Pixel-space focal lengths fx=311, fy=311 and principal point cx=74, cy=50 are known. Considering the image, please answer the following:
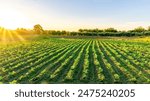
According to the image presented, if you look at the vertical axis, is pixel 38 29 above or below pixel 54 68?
above

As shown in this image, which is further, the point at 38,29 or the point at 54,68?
the point at 54,68

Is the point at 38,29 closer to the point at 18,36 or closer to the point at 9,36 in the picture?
the point at 18,36

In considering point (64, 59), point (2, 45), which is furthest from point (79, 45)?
point (2, 45)

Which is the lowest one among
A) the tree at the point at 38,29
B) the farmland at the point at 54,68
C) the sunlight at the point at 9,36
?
the farmland at the point at 54,68

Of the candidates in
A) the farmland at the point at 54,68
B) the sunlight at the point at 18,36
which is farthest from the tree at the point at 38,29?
the farmland at the point at 54,68

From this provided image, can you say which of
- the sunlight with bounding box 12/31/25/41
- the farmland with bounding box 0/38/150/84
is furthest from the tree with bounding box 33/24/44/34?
the farmland with bounding box 0/38/150/84

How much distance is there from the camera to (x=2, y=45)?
649 centimetres

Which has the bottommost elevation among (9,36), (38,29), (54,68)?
(54,68)

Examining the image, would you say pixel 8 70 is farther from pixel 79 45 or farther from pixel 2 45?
pixel 79 45

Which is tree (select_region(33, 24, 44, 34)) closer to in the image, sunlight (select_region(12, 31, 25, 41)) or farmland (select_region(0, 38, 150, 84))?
sunlight (select_region(12, 31, 25, 41))

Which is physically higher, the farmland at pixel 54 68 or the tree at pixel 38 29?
the tree at pixel 38 29

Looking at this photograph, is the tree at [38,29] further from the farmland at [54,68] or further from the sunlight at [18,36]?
the farmland at [54,68]

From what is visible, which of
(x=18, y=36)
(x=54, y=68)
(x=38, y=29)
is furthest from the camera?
(x=54, y=68)

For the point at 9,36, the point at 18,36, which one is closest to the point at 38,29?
the point at 18,36
